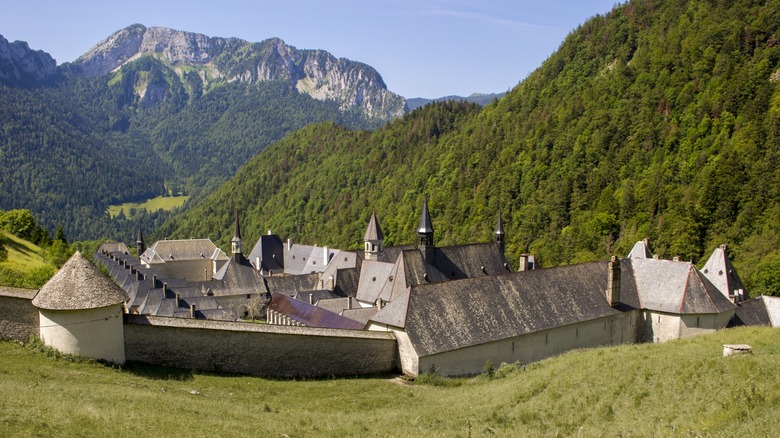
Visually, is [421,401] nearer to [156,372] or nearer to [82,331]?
[156,372]

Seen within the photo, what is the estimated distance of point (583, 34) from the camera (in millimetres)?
146750

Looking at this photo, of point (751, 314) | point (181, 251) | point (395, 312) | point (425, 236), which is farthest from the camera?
point (181, 251)

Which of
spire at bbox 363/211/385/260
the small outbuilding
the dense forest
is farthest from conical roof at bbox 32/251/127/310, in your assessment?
the dense forest

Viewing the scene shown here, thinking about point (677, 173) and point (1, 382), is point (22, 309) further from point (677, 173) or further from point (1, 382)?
point (677, 173)

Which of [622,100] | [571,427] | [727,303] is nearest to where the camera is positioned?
[571,427]

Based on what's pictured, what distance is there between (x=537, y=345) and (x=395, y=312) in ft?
33.7

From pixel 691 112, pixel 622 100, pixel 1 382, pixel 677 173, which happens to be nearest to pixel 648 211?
pixel 677 173

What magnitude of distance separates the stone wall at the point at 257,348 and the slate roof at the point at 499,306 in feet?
8.35

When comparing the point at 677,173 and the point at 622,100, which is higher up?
the point at 622,100

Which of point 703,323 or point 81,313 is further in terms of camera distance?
point 703,323

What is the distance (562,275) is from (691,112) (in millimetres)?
67030

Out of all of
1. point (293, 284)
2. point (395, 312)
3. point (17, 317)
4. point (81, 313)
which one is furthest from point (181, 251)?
point (81, 313)

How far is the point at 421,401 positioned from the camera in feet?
96.5

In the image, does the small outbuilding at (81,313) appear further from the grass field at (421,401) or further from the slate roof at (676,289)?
the slate roof at (676,289)
